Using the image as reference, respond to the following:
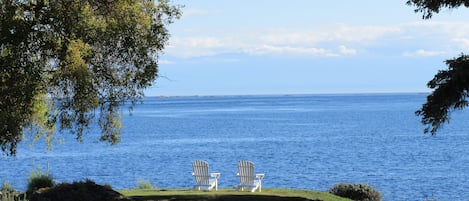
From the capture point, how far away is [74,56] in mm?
12812

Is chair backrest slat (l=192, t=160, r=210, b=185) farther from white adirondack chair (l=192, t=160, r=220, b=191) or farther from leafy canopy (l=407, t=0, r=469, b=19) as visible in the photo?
leafy canopy (l=407, t=0, r=469, b=19)

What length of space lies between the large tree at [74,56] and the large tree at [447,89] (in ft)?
17.4

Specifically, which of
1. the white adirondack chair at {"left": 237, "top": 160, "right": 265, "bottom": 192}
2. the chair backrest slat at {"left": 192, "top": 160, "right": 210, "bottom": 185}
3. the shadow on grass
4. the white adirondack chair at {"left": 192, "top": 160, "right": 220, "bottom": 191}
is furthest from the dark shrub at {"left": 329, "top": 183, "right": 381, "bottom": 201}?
the shadow on grass

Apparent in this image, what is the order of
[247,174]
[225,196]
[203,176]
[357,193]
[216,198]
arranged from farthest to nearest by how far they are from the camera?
[357,193], [203,176], [247,174], [225,196], [216,198]

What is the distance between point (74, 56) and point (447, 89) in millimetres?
6340

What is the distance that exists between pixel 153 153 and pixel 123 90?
42.8 m

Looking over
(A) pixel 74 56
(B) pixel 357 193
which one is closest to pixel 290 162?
(B) pixel 357 193

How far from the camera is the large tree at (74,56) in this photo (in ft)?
42.9

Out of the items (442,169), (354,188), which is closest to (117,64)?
(354,188)

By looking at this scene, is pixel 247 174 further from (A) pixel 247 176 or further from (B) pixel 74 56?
(B) pixel 74 56

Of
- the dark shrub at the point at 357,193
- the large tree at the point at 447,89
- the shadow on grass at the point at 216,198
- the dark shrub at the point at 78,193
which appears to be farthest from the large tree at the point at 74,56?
the dark shrub at the point at 357,193

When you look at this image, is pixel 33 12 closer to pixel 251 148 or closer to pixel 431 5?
pixel 431 5

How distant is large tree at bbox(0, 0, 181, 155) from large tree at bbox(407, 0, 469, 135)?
531 cm

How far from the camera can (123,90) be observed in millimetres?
15227
